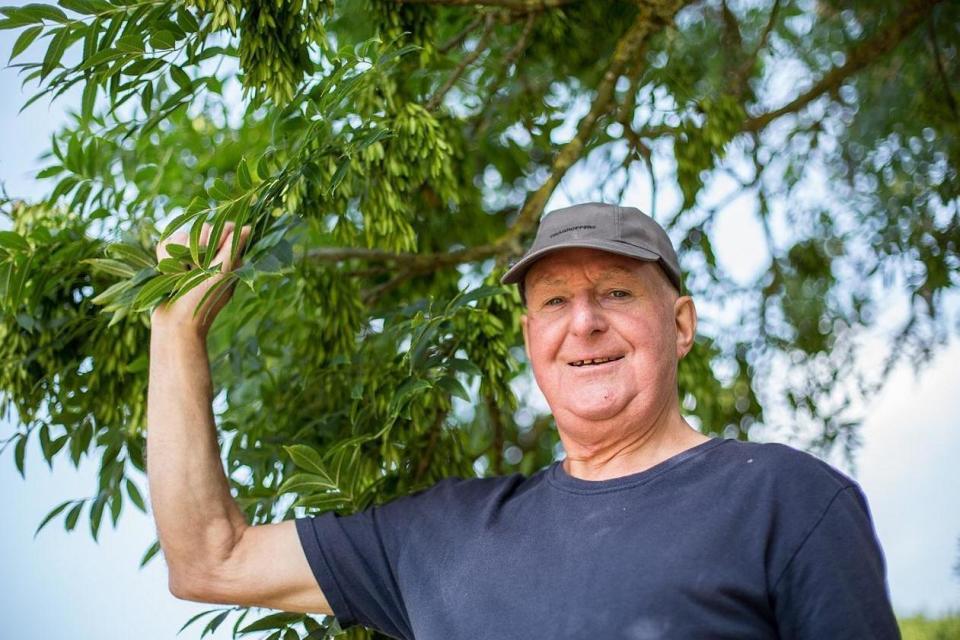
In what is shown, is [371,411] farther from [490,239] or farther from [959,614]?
[959,614]

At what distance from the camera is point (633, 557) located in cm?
199

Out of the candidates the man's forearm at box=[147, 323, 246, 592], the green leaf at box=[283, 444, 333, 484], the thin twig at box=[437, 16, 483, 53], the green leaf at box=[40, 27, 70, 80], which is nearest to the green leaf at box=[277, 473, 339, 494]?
the green leaf at box=[283, 444, 333, 484]

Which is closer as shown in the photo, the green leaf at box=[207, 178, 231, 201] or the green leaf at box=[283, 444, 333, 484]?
the green leaf at box=[207, 178, 231, 201]

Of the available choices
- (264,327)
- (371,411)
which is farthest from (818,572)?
(264,327)

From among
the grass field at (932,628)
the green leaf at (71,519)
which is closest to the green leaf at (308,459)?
the green leaf at (71,519)

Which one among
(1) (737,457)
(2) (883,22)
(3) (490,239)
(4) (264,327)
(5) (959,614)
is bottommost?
(5) (959,614)

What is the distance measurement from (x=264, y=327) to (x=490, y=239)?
93cm

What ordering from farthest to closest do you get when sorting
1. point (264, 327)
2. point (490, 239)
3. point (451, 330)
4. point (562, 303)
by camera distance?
point (490, 239)
point (264, 327)
point (451, 330)
point (562, 303)

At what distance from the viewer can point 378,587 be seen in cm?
238

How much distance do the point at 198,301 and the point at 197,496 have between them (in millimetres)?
393

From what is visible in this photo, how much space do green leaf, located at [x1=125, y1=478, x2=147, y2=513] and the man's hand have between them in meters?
0.60

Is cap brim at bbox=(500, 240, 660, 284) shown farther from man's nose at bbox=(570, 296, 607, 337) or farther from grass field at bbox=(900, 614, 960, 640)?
grass field at bbox=(900, 614, 960, 640)

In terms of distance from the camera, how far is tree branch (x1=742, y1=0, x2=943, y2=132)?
150 inches

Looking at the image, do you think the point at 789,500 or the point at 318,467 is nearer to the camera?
the point at 789,500
